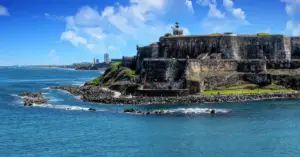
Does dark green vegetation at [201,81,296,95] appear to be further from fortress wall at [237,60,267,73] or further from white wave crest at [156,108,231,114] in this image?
white wave crest at [156,108,231,114]

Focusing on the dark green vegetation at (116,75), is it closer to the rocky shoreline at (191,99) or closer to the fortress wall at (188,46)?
the fortress wall at (188,46)

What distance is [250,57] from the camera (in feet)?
310

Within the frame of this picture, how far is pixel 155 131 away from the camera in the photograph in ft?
166

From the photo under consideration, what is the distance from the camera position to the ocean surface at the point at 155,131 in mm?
42281

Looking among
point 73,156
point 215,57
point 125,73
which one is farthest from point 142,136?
point 125,73

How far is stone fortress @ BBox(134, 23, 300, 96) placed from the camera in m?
80.6

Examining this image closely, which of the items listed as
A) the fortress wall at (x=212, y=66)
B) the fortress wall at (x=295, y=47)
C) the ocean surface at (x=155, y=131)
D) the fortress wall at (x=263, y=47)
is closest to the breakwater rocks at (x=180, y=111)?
the ocean surface at (x=155, y=131)

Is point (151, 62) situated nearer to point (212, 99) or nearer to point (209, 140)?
point (212, 99)

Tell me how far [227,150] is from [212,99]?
30.6 m

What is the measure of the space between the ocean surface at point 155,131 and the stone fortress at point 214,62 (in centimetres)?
1144

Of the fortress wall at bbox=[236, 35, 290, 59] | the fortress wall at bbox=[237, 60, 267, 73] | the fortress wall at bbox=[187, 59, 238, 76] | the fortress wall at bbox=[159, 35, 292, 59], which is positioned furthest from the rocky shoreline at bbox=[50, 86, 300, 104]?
the fortress wall at bbox=[159, 35, 292, 59]

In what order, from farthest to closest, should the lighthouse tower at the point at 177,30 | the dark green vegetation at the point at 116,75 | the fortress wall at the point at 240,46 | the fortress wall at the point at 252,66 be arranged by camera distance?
→ 1. the lighthouse tower at the point at 177,30
2. the dark green vegetation at the point at 116,75
3. the fortress wall at the point at 240,46
4. the fortress wall at the point at 252,66

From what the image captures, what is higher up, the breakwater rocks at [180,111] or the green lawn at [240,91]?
the green lawn at [240,91]

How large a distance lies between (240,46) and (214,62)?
11.0m
